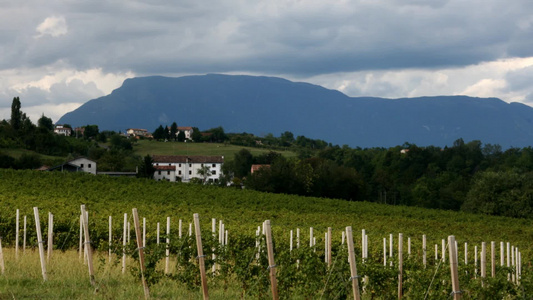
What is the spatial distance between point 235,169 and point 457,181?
40.6 meters

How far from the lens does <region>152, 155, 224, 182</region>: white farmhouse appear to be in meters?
129

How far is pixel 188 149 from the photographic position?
505ft

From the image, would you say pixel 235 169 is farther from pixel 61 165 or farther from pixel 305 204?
pixel 305 204

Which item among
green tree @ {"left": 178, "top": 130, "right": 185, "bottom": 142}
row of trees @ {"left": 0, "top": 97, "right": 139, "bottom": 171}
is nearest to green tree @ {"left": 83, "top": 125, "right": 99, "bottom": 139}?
green tree @ {"left": 178, "top": 130, "right": 185, "bottom": 142}

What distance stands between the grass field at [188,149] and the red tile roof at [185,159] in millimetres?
8431

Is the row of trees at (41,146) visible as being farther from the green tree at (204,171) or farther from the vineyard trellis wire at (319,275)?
the vineyard trellis wire at (319,275)

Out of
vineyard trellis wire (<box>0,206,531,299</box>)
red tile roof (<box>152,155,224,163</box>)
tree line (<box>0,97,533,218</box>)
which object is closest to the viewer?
vineyard trellis wire (<box>0,206,531,299</box>)

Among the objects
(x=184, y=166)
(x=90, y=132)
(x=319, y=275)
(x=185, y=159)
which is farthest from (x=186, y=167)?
(x=319, y=275)

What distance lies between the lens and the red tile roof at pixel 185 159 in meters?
131

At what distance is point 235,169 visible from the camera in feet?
378

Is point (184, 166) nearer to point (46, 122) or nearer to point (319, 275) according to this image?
point (46, 122)

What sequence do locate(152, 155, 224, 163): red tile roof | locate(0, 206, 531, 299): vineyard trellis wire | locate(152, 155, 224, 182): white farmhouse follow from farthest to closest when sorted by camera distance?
1. locate(152, 155, 224, 163): red tile roof
2. locate(152, 155, 224, 182): white farmhouse
3. locate(0, 206, 531, 299): vineyard trellis wire

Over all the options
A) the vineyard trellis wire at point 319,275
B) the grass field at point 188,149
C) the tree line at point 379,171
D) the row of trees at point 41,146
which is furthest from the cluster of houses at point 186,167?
the vineyard trellis wire at point 319,275

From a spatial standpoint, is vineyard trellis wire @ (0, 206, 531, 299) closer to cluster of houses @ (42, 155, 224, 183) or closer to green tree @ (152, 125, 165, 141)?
cluster of houses @ (42, 155, 224, 183)
